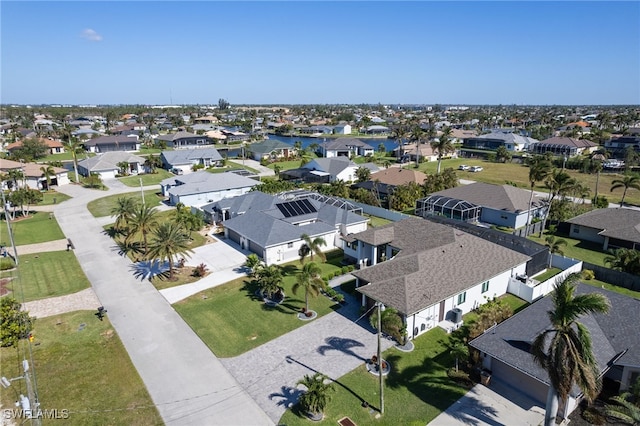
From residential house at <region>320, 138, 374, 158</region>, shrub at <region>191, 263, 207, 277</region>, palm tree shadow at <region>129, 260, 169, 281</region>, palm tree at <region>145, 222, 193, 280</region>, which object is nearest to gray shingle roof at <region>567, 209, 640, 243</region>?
shrub at <region>191, 263, 207, 277</region>

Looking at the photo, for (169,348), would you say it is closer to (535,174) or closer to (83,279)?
(83,279)

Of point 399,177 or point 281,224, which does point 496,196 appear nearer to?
point 399,177

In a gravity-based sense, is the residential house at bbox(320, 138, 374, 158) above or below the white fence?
above

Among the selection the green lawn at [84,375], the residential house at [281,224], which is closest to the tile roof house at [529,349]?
the green lawn at [84,375]

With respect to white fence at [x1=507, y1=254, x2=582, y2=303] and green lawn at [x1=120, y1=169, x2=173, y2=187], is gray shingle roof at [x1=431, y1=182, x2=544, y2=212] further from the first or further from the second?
green lawn at [x1=120, y1=169, x2=173, y2=187]

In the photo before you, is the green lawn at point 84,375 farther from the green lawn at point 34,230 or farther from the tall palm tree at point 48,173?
the tall palm tree at point 48,173

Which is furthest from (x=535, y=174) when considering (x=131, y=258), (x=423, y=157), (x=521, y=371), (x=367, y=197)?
(x=423, y=157)
